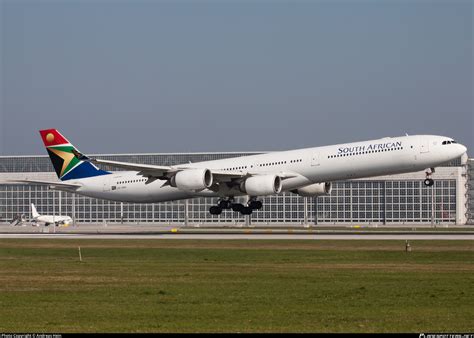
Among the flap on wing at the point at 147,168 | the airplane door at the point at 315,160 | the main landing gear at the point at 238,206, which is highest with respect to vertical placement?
the airplane door at the point at 315,160

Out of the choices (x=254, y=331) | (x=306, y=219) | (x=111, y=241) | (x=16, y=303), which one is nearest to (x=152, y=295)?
(x=16, y=303)

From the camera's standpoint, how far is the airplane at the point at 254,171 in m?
60.7

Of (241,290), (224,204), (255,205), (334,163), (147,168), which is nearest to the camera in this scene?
(241,290)

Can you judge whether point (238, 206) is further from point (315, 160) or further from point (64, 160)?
point (64, 160)

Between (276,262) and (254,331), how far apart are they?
1991 centimetres

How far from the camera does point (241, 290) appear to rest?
27688 mm

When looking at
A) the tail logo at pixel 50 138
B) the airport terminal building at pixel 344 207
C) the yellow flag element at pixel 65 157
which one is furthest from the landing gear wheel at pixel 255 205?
the airport terminal building at pixel 344 207

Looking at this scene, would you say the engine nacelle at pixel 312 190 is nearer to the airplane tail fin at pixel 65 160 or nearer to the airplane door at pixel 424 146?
the airplane door at pixel 424 146

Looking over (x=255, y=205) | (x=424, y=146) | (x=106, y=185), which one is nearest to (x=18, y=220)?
(x=106, y=185)

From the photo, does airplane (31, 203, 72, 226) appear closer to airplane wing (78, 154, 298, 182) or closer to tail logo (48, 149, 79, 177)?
tail logo (48, 149, 79, 177)

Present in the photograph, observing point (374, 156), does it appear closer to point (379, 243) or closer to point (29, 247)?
point (379, 243)

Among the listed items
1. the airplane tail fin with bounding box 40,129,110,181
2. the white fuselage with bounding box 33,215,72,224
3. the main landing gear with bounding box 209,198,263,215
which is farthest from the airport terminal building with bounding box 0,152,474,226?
the main landing gear with bounding box 209,198,263,215

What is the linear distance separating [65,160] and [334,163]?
955 inches

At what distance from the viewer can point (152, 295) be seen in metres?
26.5
